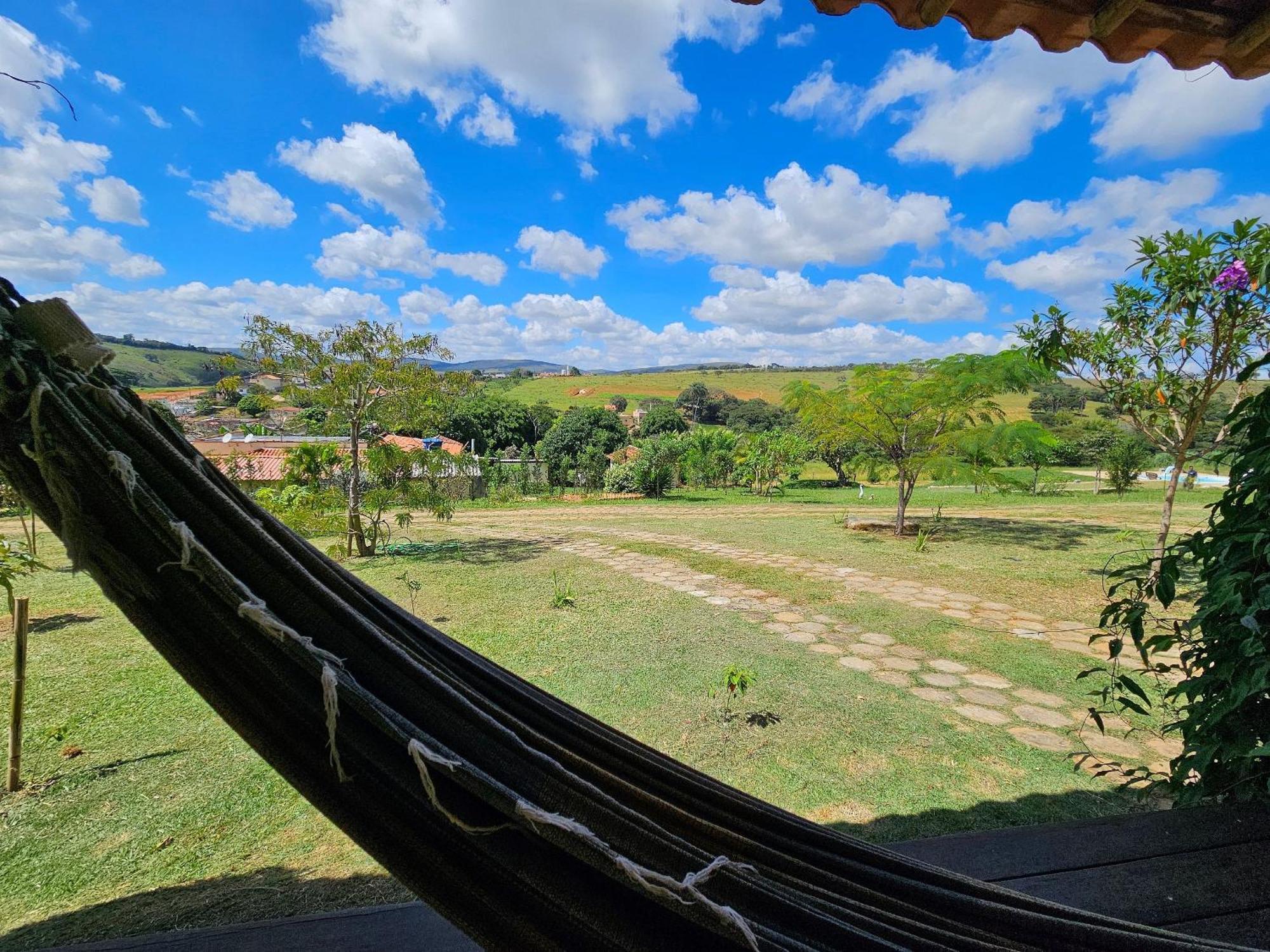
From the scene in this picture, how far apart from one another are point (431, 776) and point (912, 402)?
314 inches

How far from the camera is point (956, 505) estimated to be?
12.2m

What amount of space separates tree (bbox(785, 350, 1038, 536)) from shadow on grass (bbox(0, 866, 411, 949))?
290 inches

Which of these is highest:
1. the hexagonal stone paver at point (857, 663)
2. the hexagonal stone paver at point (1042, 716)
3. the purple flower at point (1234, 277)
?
the purple flower at point (1234, 277)

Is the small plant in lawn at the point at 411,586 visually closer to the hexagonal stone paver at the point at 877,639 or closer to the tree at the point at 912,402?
the hexagonal stone paver at the point at 877,639

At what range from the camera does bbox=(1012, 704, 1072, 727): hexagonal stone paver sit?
2734 millimetres

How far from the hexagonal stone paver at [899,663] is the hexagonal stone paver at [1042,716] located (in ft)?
1.86

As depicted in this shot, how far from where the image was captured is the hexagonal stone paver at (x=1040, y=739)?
2510 mm

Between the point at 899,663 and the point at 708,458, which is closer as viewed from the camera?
the point at 899,663

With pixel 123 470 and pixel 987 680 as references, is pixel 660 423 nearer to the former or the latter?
pixel 987 680

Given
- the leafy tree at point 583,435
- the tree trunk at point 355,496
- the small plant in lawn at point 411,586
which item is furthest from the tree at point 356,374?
the leafy tree at point 583,435

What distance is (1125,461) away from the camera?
14453 millimetres

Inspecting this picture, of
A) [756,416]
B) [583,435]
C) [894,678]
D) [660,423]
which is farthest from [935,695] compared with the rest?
[756,416]

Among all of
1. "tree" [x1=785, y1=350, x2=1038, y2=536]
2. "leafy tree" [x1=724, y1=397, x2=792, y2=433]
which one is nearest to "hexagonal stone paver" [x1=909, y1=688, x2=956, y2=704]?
"tree" [x1=785, y1=350, x2=1038, y2=536]

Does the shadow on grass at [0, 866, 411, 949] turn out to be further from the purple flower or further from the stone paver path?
the purple flower
